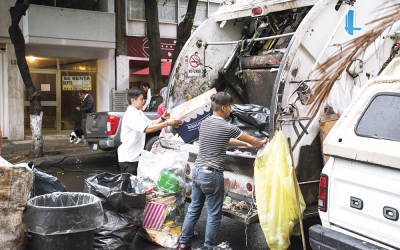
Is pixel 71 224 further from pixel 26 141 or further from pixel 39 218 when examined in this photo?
pixel 26 141

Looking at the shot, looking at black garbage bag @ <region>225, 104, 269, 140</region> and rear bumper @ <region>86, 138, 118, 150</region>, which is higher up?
black garbage bag @ <region>225, 104, 269, 140</region>

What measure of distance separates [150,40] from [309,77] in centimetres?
717

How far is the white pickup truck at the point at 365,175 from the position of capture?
7.87ft

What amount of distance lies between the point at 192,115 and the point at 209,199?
45.7 inches

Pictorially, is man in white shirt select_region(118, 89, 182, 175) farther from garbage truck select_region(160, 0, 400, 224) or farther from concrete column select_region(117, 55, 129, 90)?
concrete column select_region(117, 55, 129, 90)

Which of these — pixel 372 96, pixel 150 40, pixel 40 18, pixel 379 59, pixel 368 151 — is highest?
pixel 40 18

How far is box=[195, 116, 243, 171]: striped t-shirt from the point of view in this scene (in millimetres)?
3533

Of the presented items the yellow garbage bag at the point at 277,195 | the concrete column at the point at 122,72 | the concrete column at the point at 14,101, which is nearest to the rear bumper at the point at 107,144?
the yellow garbage bag at the point at 277,195

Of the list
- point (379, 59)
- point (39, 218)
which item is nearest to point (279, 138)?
point (379, 59)

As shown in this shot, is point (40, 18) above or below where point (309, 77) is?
above

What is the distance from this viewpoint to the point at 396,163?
232 centimetres

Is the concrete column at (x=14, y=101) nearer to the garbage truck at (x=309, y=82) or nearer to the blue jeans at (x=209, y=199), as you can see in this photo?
the garbage truck at (x=309, y=82)

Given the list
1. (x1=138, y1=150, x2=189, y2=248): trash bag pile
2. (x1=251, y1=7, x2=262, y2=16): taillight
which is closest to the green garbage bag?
(x1=138, y1=150, x2=189, y2=248): trash bag pile

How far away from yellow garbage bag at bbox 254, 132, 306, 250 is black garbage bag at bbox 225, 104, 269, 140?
0.99m
